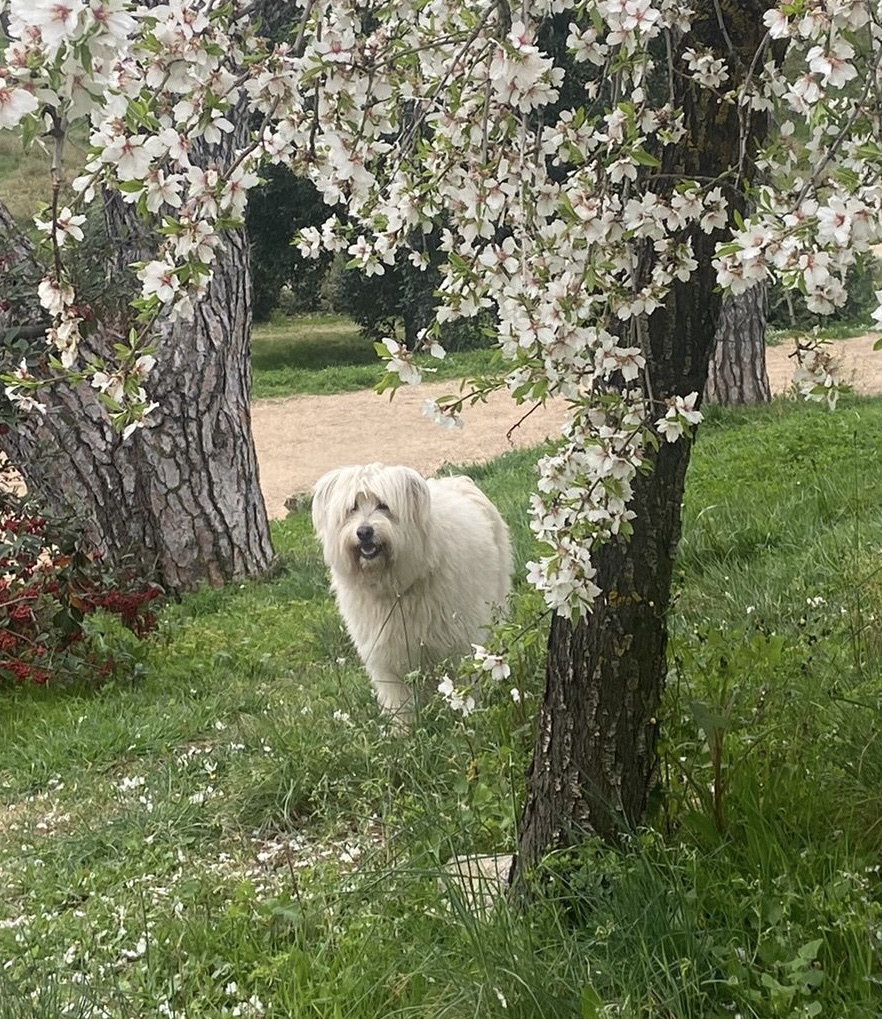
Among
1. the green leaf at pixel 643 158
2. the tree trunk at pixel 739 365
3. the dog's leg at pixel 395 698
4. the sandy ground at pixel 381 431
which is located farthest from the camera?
the sandy ground at pixel 381 431

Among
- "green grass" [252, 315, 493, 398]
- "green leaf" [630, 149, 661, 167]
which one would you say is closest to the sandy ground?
"green grass" [252, 315, 493, 398]

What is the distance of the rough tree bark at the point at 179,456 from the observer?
774 cm

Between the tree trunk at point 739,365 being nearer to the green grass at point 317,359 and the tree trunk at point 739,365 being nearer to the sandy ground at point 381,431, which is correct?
the sandy ground at point 381,431

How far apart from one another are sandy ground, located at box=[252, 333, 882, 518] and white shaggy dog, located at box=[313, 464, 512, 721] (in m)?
8.16

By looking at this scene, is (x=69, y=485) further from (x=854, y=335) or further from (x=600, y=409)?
(x=854, y=335)

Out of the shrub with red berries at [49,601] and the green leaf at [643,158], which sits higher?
the green leaf at [643,158]

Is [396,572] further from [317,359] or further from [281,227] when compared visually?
[317,359]

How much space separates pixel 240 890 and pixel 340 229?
1921 mm

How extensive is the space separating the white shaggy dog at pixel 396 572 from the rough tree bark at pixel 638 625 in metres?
2.15

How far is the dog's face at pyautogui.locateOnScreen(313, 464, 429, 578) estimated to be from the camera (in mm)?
5270

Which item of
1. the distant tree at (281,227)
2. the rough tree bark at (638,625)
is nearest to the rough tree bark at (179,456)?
the rough tree bark at (638,625)

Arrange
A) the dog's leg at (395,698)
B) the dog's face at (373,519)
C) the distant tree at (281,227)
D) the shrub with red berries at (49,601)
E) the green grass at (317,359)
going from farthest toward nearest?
the distant tree at (281,227) < the green grass at (317,359) < the shrub with red berries at (49,601) < the dog's face at (373,519) < the dog's leg at (395,698)

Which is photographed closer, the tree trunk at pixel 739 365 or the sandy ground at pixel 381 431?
the tree trunk at pixel 739 365

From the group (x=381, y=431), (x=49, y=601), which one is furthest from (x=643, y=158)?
(x=381, y=431)
